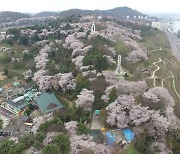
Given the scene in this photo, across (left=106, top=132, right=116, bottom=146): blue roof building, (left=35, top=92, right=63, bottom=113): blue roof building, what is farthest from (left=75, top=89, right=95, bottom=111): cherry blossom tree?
(left=106, top=132, right=116, bottom=146): blue roof building

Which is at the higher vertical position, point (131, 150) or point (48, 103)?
point (48, 103)

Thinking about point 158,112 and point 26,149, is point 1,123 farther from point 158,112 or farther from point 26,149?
point 158,112

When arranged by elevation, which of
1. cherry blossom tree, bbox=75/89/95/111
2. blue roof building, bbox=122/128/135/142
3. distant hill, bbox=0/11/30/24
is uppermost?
cherry blossom tree, bbox=75/89/95/111

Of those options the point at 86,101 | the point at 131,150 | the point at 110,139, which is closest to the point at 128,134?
the point at 110,139

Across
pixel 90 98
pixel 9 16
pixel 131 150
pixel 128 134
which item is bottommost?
pixel 9 16

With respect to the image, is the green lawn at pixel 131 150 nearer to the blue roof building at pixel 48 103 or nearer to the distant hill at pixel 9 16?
the blue roof building at pixel 48 103

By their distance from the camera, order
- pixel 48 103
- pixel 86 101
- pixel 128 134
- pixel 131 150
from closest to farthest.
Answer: pixel 131 150 < pixel 128 134 < pixel 86 101 < pixel 48 103

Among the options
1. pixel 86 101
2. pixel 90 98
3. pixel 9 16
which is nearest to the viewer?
pixel 86 101

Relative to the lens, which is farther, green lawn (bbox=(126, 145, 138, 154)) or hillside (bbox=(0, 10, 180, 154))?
green lawn (bbox=(126, 145, 138, 154))

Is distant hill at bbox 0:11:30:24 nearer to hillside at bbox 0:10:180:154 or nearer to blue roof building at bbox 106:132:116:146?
hillside at bbox 0:10:180:154

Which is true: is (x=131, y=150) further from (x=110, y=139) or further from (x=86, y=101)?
(x=86, y=101)

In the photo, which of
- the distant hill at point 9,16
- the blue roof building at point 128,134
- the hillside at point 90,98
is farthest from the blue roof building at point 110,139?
the distant hill at point 9,16
